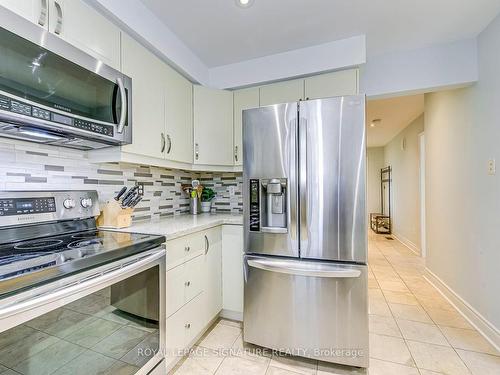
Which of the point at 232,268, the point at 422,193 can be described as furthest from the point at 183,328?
the point at 422,193

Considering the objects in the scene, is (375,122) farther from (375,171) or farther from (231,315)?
(231,315)

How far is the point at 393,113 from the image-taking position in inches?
159

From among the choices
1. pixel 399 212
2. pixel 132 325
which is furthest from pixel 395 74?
pixel 399 212

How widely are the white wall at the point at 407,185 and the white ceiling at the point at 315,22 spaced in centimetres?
253

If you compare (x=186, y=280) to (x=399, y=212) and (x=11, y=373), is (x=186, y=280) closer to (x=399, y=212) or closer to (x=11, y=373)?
(x=11, y=373)

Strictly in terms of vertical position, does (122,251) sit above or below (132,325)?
above

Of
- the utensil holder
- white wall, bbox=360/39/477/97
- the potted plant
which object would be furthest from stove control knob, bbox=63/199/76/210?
white wall, bbox=360/39/477/97

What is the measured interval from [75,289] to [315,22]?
222cm

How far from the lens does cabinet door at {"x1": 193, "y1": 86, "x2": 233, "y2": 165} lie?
229cm

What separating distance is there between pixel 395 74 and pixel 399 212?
404cm

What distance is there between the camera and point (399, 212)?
5.40 metres

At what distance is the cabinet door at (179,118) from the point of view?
76.9 inches

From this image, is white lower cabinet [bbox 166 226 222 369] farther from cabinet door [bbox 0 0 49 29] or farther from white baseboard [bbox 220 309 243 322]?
cabinet door [bbox 0 0 49 29]

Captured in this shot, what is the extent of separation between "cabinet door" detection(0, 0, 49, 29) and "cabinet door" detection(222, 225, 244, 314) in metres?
1.64
